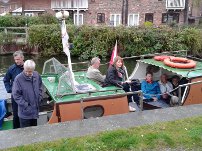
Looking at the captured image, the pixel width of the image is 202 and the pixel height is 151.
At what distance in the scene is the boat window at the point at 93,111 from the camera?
647 cm

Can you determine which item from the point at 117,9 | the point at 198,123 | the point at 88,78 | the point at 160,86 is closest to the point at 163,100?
the point at 160,86

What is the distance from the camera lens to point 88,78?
7738 mm

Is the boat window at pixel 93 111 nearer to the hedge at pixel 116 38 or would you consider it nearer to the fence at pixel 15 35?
the hedge at pixel 116 38

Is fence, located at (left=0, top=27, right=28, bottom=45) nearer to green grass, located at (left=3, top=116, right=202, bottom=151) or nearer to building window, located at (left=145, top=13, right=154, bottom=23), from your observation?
building window, located at (left=145, top=13, right=154, bottom=23)

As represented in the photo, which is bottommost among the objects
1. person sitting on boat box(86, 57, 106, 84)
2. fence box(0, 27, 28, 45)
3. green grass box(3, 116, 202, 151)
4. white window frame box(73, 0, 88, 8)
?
green grass box(3, 116, 202, 151)

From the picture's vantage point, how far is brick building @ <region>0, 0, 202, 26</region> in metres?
35.2

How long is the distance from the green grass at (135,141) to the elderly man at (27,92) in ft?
3.10

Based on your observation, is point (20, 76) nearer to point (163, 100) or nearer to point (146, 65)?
point (163, 100)

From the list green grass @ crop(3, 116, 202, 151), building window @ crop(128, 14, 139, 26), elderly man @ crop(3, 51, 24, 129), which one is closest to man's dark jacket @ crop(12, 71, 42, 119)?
elderly man @ crop(3, 51, 24, 129)

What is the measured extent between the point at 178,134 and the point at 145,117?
913mm

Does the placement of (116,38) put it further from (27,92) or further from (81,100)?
(27,92)

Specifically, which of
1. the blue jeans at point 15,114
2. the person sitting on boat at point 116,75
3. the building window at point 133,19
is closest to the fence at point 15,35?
the building window at point 133,19

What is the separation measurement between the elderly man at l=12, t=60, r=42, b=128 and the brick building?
29701 mm

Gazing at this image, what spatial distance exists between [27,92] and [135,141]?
2084 millimetres
